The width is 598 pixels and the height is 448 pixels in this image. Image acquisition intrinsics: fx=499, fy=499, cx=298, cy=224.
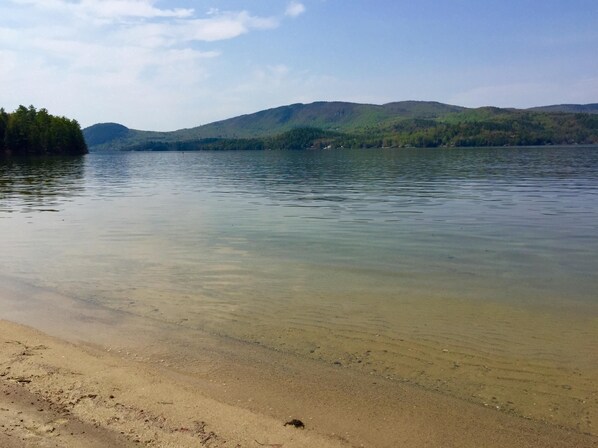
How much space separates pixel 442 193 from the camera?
46094 millimetres

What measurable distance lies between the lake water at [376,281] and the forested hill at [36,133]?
142 meters

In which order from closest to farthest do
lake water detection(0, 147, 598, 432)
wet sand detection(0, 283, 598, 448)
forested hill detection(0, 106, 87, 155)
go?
1. wet sand detection(0, 283, 598, 448)
2. lake water detection(0, 147, 598, 432)
3. forested hill detection(0, 106, 87, 155)

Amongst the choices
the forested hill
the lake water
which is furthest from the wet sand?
the forested hill

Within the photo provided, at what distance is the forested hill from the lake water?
142 metres

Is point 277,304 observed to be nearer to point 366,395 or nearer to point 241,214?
point 366,395

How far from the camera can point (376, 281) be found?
16.4m

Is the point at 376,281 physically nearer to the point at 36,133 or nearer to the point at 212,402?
the point at 212,402

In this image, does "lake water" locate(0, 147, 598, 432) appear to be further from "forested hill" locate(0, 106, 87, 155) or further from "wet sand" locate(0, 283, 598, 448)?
"forested hill" locate(0, 106, 87, 155)

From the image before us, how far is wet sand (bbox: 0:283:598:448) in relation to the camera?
7.05 metres

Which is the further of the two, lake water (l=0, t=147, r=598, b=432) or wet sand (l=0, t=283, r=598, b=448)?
lake water (l=0, t=147, r=598, b=432)

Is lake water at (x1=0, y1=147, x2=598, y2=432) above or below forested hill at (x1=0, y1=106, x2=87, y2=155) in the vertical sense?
below

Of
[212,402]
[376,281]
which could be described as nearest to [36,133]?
[376,281]

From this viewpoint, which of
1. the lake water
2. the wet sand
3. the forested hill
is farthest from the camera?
the forested hill

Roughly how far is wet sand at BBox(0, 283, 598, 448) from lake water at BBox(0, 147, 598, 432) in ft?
2.26
